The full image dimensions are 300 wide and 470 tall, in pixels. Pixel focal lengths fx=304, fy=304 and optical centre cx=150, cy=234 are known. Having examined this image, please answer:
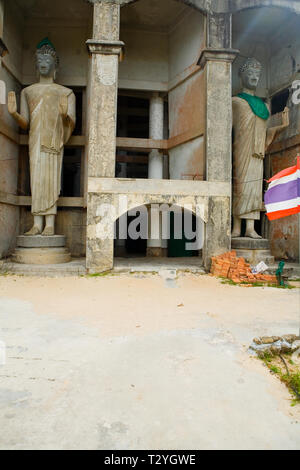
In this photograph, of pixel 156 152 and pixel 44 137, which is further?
pixel 156 152

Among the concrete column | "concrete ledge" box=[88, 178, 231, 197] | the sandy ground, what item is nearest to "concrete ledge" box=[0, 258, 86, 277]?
"concrete ledge" box=[88, 178, 231, 197]

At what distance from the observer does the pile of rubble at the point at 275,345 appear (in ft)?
11.3

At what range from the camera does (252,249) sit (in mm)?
9625

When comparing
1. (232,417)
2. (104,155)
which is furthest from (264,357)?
(104,155)

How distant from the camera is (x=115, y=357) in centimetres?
326

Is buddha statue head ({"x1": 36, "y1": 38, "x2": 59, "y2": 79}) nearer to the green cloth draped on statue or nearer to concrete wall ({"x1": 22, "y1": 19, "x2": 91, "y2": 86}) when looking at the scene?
concrete wall ({"x1": 22, "y1": 19, "x2": 91, "y2": 86})

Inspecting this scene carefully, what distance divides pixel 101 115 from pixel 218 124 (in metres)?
3.53

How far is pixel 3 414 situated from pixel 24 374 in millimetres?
613

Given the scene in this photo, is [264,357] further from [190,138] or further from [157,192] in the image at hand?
[190,138]

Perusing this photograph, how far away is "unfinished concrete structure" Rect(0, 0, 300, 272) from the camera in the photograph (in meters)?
8.89

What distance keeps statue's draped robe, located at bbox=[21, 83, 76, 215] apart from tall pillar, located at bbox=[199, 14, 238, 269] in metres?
4.47

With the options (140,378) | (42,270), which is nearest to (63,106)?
(42,270)

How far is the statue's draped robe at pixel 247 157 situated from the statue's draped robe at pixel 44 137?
5.49m

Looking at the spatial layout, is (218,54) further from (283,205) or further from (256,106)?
(283,205)
